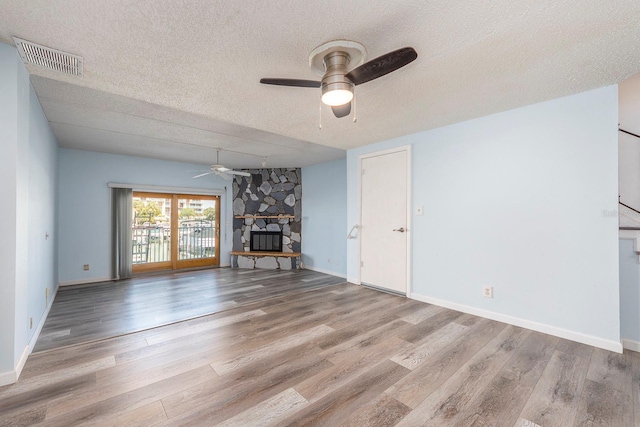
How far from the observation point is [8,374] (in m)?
1.91

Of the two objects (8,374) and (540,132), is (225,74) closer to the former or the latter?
(8,374)

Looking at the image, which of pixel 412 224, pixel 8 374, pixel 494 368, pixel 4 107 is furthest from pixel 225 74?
pixel 494 368

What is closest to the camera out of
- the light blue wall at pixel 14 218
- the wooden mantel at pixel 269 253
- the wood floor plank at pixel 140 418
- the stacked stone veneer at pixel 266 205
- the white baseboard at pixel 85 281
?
the wood floor plank at pixel 140 418

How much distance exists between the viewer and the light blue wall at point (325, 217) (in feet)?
18.9

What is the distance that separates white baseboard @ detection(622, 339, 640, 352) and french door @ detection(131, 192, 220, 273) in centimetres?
673

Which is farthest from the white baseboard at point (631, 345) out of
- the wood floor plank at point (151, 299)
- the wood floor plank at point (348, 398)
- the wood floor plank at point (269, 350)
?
the wood floor plank at point (151, 299)

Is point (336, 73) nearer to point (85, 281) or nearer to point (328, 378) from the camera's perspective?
point (328, 378)

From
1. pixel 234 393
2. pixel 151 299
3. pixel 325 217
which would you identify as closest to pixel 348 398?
pixel 234 393

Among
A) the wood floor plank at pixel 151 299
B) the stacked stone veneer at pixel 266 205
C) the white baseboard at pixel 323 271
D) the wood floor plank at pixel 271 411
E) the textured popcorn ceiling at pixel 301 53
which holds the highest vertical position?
the textured popcorn ceiling at pixel 301 53

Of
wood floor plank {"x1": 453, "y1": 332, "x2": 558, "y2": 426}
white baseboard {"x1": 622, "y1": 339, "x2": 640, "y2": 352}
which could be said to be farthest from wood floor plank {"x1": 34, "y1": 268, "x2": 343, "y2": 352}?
white baseboard {"x1": 622, "y1": 339, "x2": 640, "y2": 352}

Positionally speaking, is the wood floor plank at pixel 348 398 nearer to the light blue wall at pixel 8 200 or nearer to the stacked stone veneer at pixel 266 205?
the light blue wall at pixel 8 200

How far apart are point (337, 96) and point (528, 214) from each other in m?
2.38

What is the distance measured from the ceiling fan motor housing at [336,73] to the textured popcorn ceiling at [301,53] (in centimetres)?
14

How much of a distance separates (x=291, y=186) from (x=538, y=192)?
4.87m
